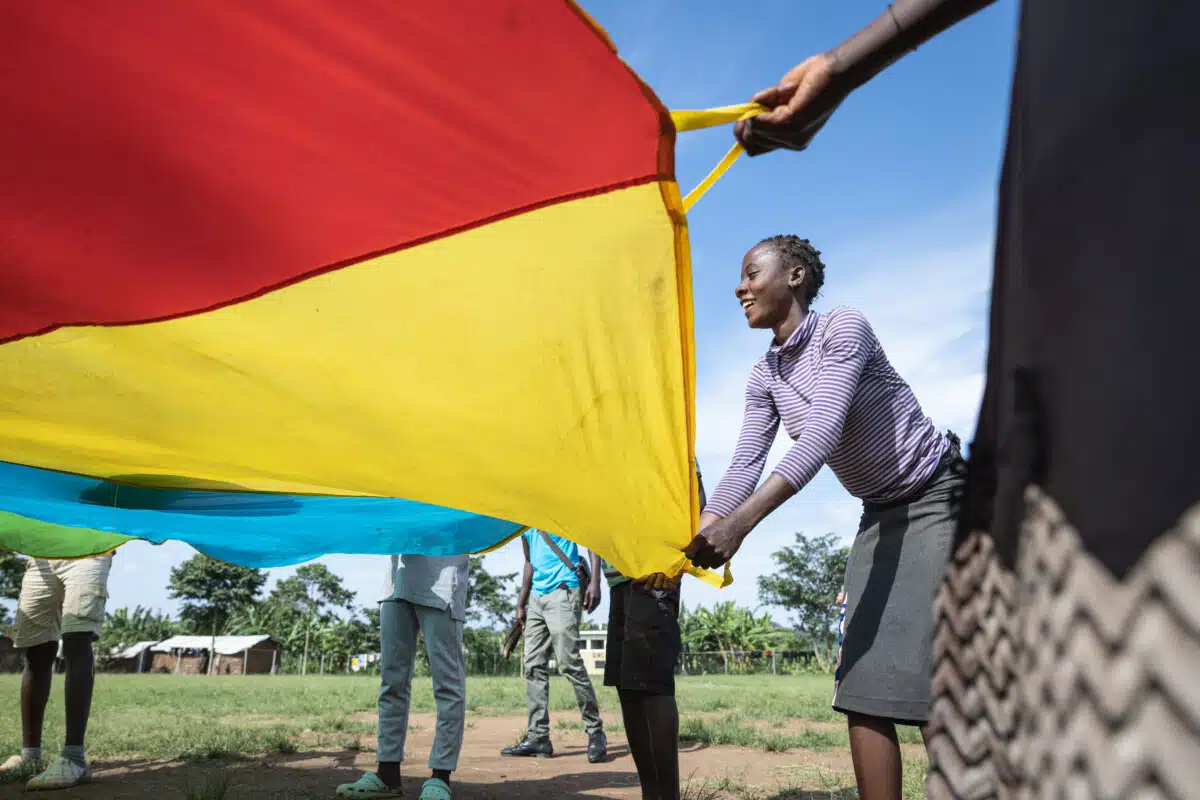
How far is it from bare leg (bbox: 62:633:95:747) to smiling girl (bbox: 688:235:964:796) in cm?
357

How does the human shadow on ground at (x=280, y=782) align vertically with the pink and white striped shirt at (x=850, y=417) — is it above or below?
below

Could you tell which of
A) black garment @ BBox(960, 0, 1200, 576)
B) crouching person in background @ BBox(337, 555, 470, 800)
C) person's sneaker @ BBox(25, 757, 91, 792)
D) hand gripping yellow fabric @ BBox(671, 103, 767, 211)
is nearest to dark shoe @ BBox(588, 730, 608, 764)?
crouching person in background @ BBox(337, 555, 470, 800)

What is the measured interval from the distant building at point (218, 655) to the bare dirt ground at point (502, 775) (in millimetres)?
50228

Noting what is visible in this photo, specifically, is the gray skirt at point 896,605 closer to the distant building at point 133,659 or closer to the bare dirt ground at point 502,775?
the bare dirt ground at point 502,775

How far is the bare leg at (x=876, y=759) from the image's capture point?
6.77 feet

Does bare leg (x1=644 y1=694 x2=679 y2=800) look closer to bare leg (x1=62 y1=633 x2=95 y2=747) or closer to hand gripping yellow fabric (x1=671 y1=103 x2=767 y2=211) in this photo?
hand gripping yellow fabric (x1=671 y1=103 x2=767 y2=211)

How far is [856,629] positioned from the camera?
2.22 metres

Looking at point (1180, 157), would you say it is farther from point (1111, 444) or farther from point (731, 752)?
point (731, 752)

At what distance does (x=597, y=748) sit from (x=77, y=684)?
9.68ft

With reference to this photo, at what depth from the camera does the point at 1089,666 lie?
13.8 inches

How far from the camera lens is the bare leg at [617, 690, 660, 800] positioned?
298 cm

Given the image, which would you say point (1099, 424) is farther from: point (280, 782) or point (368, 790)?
point (280, 782)

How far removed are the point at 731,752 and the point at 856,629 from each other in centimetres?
355

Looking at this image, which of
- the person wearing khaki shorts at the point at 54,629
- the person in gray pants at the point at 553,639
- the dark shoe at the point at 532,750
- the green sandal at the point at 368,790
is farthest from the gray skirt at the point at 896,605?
the person wearing khaki shorts at the point at 54,629
